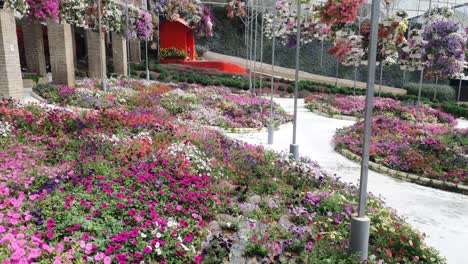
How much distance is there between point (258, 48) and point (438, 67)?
921 inches

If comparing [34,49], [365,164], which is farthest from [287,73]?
[365,164]

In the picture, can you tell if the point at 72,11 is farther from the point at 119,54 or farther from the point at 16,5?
the point at 119,54

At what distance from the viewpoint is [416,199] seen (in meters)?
7.66

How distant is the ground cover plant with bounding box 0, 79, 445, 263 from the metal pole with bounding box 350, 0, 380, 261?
20 centimetres

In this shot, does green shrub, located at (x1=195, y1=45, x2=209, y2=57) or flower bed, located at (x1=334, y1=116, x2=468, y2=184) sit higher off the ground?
green shrub, located at (x1=195, y1=45, x2=209, y2=57)

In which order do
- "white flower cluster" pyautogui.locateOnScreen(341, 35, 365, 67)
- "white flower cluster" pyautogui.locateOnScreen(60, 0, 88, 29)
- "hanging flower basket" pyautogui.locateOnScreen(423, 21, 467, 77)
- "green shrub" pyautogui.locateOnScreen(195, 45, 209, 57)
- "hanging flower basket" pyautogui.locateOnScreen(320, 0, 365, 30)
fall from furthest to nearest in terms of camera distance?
"green shrub" pyautogui.locateOnScreen(195, 45, 209, 57) < "white flower cluster" pyautogui.locateOnScreen(341, 35, 365, 67) < "hanging flower basket" pyautogui.locateOnScreen(423, 21, 467, 77) < "white flower cluster" pyautogui.locateOnScreen(60, 0, 88, 29) < "hanging flower basket" pyautogui.locateOnScreen(320, 0, 365, 30)

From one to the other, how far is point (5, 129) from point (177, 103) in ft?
26.5

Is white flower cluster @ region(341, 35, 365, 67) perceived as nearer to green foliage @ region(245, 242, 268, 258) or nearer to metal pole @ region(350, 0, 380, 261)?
metal pole @ region(350, 0, 380, 261)

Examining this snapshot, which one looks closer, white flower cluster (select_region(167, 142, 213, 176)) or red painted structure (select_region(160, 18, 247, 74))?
white flower cluster (select_region(167, 142, 213, 176))

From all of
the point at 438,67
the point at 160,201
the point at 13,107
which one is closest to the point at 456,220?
the point at 160,201

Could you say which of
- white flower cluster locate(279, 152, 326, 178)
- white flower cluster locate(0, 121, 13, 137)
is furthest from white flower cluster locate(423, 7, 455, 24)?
white flower cluster locate(0, 121, 13, 137)

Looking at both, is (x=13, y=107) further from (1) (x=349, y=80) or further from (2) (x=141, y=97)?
(1) (x=349, y=80)

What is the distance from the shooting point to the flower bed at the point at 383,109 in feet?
57.1

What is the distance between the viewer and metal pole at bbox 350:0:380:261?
3.91 metres
